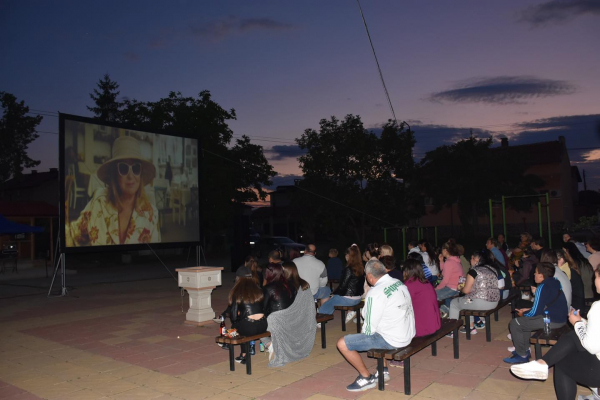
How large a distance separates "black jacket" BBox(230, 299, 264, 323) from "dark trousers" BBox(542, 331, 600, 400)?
10.9 feet

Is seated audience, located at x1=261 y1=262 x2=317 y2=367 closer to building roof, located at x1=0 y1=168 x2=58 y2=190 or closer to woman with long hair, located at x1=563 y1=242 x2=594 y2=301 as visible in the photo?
woman with long hair, located at x1=563 y1=242 x2=594 y2=301

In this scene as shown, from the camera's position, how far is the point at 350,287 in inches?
330

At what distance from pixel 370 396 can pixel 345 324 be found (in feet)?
11.5

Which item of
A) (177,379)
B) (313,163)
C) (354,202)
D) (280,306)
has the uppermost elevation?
(313,163)

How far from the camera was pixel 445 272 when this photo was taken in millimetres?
8539

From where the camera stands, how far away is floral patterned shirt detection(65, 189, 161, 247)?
1274 centimetres

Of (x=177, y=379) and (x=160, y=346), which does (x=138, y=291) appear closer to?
(x=160, y=346)

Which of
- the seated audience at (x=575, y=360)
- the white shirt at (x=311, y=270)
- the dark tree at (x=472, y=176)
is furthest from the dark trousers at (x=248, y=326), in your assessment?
the dark tree at (x=472, y=176)

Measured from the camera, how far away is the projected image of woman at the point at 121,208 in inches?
508

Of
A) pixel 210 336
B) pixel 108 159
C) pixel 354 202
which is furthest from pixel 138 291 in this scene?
pixel 354 202

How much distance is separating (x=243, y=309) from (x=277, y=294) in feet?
1.59

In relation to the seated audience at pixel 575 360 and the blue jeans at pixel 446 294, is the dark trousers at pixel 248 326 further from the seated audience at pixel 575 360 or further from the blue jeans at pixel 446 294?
the blue jeans at pixel 446 294

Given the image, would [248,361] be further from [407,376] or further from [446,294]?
[446,294]

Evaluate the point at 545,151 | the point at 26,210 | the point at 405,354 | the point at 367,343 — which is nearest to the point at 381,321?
the point at 367,343
